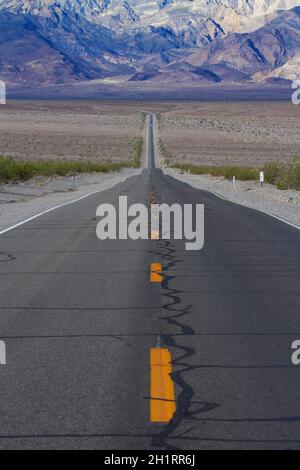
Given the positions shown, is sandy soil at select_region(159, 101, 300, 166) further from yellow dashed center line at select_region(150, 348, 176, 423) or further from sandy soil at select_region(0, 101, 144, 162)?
yellow dashed center line at select_region(150, 348, 176, 423)

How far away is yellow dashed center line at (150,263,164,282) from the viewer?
13008 millimetres

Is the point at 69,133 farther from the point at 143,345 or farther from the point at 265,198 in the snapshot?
the point at 143,345

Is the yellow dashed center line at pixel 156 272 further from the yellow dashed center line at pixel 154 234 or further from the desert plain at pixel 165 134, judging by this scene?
the desert plain at pixel 165 134

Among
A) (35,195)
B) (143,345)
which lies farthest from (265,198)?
(143,345)

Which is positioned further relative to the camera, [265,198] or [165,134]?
[165,134]

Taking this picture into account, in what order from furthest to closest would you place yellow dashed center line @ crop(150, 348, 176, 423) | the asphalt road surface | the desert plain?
the desert plain → yellow dashed center line @ crop(150, 348, 176, 423) → the asphalt road surface

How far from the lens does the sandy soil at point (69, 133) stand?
3689 inches

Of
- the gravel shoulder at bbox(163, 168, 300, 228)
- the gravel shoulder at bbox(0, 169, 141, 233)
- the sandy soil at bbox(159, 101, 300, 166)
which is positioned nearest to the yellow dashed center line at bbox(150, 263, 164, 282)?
the gravel shoulder at bbox(0, 169, 141, 233)

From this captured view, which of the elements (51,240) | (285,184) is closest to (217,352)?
(51,240)

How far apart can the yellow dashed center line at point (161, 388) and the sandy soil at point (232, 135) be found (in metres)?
73.4

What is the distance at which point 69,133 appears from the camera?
420ft

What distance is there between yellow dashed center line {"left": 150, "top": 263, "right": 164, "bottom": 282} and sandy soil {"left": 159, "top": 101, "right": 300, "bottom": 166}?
6732 centimetres

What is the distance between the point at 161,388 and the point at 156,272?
6414 mm
